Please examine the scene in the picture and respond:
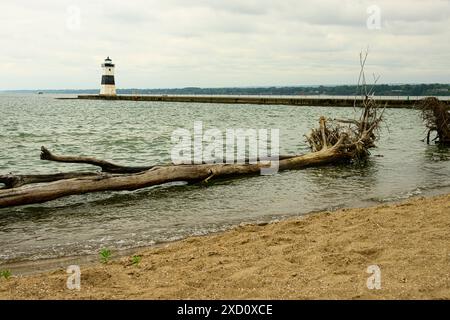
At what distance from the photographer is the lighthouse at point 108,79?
11346 cm

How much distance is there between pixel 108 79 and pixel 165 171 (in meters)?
111

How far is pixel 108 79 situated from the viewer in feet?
387

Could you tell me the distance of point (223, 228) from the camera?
902 cm

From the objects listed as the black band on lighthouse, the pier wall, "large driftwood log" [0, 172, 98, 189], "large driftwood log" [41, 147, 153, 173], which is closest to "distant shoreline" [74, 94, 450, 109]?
the pier wall

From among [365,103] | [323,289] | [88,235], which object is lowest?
[88,235]

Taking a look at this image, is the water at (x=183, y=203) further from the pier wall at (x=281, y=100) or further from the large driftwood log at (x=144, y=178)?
the pier wall at (x=281, y=100)

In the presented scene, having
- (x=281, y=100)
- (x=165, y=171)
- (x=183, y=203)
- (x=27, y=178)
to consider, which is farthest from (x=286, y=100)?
(x=27, y=178)

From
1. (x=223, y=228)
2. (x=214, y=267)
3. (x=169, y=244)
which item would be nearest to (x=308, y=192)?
(x=223, y=228)

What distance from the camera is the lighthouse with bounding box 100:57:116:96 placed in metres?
113

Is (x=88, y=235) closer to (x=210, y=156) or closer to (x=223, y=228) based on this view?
(x=223, y=228)

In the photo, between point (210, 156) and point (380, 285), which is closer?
point (380, 285)
